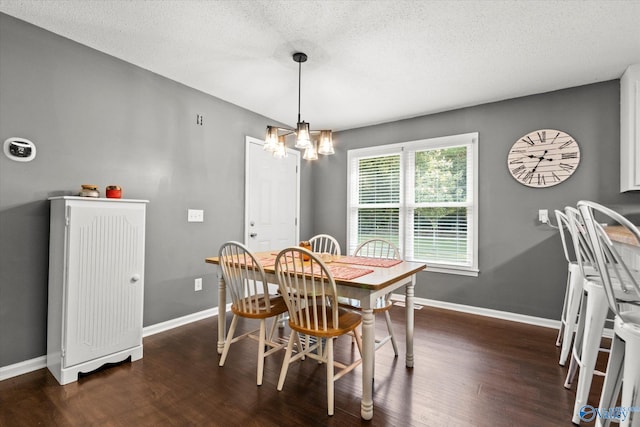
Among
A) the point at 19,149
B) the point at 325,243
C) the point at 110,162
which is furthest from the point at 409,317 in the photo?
the point at 19,149

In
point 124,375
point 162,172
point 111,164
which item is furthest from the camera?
point 162,172

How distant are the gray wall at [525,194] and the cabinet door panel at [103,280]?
3.18 meters

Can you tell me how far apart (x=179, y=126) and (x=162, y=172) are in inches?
20.7

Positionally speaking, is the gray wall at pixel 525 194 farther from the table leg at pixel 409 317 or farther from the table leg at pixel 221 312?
the table leg at pixel 221 312

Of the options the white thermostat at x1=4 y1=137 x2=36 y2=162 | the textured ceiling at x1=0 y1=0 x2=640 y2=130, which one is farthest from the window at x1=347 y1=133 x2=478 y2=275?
the white thermostat at x1=4 y1=137 x2=36 y2=162

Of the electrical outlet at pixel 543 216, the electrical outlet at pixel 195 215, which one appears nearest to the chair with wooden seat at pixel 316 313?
the electrical outlet at pixel 195 215

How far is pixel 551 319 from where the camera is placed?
3150 mm

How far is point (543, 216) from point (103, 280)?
4.04m

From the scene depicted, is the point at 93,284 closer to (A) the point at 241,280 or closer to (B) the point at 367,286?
(A) the point at 241,280

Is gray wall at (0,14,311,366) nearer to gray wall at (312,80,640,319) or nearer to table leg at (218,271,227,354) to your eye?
table leg at (218,271,227,354)

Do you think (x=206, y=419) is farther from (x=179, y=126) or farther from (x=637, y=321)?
(x=179, y=126)

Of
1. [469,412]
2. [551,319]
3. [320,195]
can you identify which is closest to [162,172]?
[320,195]

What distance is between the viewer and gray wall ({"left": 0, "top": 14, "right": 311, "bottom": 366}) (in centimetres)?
216

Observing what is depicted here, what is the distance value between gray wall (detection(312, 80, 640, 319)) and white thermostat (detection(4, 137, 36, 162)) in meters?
3.89
